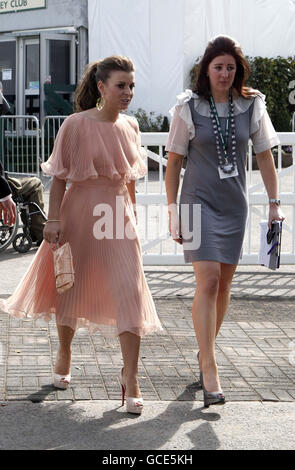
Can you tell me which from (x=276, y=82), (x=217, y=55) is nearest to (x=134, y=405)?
(x=217, y=55)

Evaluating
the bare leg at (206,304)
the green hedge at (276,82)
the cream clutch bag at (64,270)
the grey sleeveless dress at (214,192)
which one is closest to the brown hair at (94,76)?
the grey sleeveless dress at (214,192)

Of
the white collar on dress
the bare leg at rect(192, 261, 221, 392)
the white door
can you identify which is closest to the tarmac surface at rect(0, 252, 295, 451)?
the bare leg at rect(192, 261, 221, 392)

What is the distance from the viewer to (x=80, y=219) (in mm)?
5066

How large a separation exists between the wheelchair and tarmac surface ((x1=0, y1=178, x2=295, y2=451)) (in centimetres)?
222

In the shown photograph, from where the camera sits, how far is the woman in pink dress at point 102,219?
16.3 ft

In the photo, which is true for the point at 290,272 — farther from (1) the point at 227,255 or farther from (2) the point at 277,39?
(2) the point at 277,39

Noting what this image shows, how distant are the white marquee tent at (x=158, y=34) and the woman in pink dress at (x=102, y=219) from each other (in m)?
16.4

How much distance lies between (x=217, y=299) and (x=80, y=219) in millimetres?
948

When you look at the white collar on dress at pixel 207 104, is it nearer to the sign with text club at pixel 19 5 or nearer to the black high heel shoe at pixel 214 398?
the black high heel shoe at pixel 214 398

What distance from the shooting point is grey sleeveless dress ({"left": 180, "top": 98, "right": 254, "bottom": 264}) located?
5117mm

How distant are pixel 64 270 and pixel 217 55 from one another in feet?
4.76

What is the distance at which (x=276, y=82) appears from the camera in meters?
23.3
